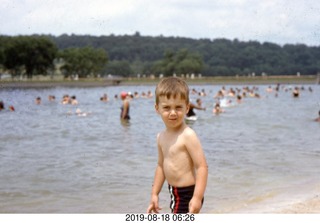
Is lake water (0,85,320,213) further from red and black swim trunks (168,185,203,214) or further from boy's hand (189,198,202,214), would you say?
boy's hand (189,198,202,214)

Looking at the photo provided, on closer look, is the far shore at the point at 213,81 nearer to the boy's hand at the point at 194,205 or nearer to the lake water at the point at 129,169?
the lake water at the point at 129,169

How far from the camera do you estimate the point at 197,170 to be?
420 cm

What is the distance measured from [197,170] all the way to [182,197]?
31 centimetres

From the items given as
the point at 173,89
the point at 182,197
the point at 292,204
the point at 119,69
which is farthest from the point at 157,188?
the point at 119,69

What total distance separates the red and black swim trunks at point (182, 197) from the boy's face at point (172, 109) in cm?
56

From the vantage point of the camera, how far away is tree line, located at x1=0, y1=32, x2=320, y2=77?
8875 centimetres

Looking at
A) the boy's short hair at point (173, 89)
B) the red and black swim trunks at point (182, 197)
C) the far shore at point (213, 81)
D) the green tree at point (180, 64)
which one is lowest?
the far shore at point (213, 81)

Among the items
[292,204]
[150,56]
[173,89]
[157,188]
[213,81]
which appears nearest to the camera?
[173,89]

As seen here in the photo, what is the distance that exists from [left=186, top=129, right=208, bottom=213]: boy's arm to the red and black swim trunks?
196mm

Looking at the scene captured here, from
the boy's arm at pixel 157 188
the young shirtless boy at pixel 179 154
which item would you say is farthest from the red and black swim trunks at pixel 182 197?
the boy's arm at pixel 157 188

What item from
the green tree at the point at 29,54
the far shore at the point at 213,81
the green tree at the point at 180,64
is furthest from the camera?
the green tree at the point at 180,64

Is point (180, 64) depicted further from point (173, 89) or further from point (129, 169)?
point (173, 89)

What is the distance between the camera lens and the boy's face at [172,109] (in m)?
4.11

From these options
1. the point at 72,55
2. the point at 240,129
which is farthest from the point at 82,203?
the point at 72,55
